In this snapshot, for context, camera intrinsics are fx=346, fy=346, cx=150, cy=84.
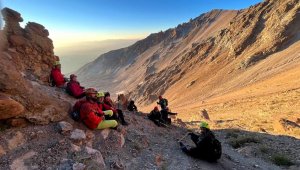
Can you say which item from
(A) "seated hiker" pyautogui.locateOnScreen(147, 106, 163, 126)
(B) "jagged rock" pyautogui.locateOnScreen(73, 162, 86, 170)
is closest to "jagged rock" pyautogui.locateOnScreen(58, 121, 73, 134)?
(B) "jagged rock" pyautogui.locateOnScreen(73, 162, 86, 170)

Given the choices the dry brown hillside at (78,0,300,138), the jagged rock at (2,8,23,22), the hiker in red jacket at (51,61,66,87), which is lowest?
the dry brown hillside at (78,0,300,138)

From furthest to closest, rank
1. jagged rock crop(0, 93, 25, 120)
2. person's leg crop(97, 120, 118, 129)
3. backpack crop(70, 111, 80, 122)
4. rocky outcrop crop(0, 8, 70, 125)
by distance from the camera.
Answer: person's leg crop(97, 120, 118, 129) → backpack crop(70, 111, 80, 122) → rocky outcrop crop(0, 8, 70, 125) → jagged rock crop(0, 93, 25, 120)

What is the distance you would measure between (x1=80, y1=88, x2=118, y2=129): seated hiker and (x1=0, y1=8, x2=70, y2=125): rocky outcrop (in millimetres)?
682

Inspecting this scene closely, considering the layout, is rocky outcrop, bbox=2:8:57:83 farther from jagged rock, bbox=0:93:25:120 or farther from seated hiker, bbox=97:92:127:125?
jagged rock, bbox=0:93:25:120

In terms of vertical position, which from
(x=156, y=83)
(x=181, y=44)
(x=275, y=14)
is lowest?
(x=156, y=83)

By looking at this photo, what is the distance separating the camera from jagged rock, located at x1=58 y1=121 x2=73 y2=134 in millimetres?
9695

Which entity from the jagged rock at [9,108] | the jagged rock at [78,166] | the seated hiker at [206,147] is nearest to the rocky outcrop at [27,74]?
the jagged rock at [9,108]

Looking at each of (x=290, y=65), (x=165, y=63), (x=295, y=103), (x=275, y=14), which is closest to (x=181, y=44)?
(x=165, y=63)

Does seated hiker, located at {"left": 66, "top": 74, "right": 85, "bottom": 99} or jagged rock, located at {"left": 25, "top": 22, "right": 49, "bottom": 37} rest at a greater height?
jagged rock, located at {"left": 25, "top": 22, "right": 49, "bottom": 37}

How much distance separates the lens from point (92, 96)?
11000 millimetres

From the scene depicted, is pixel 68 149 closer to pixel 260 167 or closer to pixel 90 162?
pixel 90 162

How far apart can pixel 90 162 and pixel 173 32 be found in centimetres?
13390

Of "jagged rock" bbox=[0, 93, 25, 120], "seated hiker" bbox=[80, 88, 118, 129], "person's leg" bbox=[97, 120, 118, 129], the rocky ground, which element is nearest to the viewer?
the rocky ground

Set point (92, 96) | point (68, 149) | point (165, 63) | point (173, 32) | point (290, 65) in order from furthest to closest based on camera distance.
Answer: point (173, 32) < point (165, 63) < point (290, 65) < point (92, 96) < point (68, 149)
